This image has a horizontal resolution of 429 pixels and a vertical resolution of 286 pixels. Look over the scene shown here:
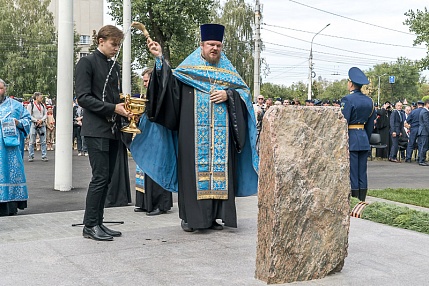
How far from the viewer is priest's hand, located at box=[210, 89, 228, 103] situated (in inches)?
278

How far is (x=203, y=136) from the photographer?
7.16 meters

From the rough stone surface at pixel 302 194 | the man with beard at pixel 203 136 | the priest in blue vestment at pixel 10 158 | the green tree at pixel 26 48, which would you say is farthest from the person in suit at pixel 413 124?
the green tree at pixel 26 48

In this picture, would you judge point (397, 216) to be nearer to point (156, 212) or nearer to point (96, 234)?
point (156, 212)

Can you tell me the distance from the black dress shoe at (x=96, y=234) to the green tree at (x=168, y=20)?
1824 centimetres

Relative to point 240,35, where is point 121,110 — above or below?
below

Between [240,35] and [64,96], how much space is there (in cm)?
→ 4256

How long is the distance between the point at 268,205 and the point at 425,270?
1.71 metres

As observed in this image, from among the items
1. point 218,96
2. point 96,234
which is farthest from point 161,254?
point 218,96

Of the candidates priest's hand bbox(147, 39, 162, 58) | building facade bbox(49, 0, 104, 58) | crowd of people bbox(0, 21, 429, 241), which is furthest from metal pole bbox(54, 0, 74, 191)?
building facade bbox(49, 0, 104, 58)

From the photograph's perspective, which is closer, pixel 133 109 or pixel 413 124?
pixel 133 109

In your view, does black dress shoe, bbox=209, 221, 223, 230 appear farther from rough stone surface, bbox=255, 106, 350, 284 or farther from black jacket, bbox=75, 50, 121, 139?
rough stone surface, bbox=255, 106, 350, 284

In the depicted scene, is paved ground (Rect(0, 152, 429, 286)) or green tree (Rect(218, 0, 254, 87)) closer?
paved ground (Rect(0, 152, 429, 286))

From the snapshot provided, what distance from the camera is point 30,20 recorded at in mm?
60344

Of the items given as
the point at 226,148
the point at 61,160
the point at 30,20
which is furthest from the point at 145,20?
the point at 30,20
